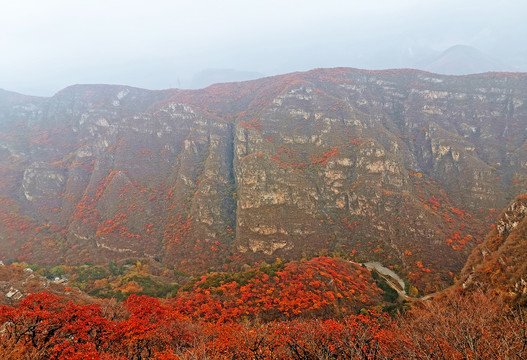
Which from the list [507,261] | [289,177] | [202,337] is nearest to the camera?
[202,337]

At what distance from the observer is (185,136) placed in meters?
151

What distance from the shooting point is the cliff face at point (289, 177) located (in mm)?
89375

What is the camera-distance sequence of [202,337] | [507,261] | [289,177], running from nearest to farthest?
[202,337] < [507,261] < [289,177]

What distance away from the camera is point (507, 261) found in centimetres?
3472

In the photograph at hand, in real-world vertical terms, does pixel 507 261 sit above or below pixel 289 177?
below

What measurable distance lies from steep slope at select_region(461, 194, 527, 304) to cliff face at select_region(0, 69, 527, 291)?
81.5ft

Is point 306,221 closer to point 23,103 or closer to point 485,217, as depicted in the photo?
point 485,217

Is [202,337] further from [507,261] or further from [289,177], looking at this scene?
[289,177]

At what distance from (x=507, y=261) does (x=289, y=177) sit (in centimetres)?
7985

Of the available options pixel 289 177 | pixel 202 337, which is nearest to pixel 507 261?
pixel 202 337

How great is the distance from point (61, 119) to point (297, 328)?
806ft

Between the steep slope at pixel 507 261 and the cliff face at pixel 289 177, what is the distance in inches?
978

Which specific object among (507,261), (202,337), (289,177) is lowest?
(202,337)

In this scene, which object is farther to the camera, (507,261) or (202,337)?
(507,261)
